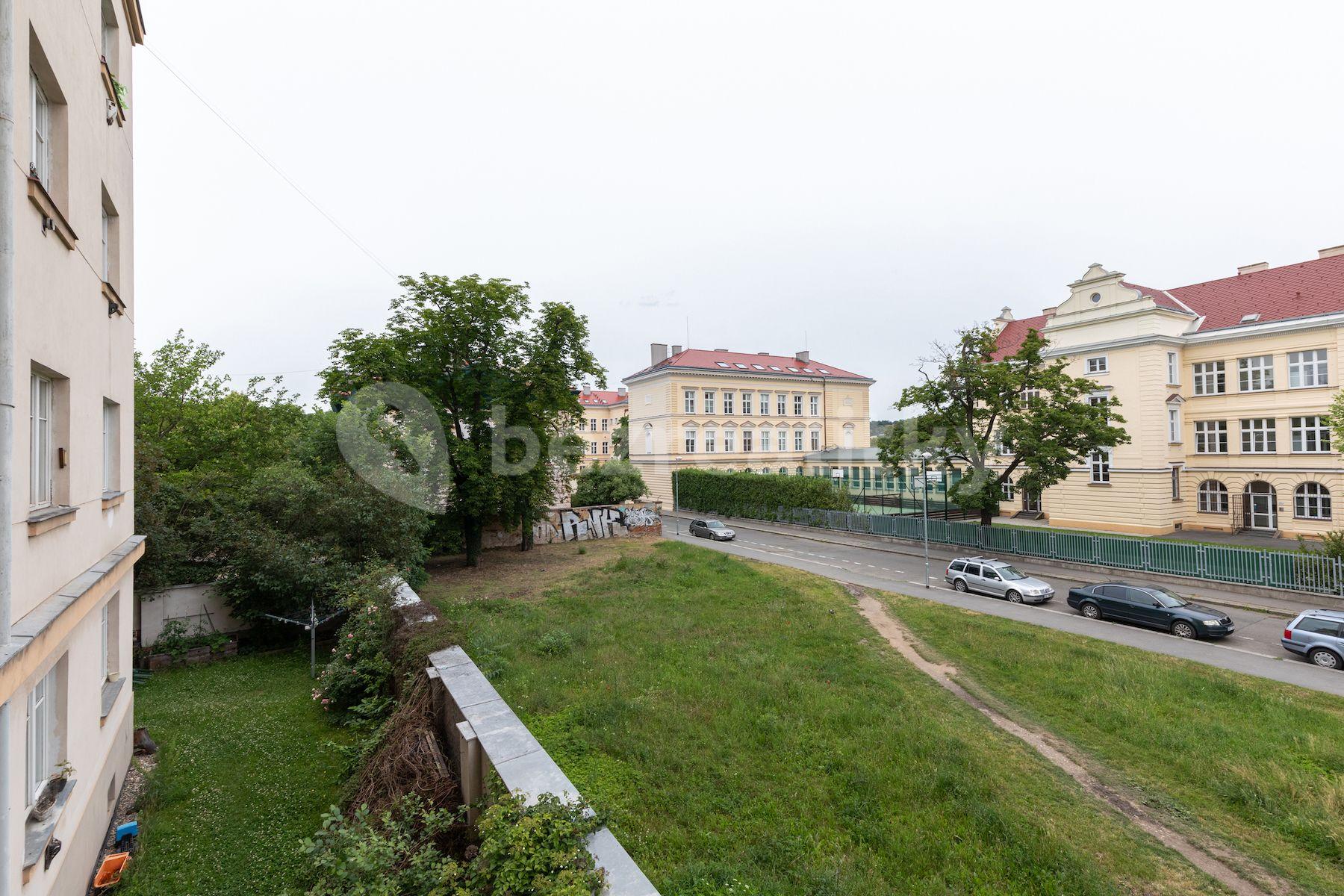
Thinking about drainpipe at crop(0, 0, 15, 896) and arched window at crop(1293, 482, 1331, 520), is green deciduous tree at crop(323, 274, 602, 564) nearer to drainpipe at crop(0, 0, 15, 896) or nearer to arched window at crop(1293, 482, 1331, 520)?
drainpipe at crop(0, 0, 15, 896)

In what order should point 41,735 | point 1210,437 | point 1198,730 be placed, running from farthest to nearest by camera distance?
1. point 1210,437
2. point 1198,730
3. point 41,735

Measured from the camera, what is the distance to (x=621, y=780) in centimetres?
802

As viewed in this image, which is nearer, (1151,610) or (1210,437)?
(1151,610)

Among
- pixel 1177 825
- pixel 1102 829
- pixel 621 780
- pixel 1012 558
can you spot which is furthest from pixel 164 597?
pixel 1012 558

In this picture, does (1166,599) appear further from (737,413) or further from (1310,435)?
(737,413)

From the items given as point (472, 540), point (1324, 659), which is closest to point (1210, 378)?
point (1324, 659)

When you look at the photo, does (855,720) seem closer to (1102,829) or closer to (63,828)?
(1102,829)

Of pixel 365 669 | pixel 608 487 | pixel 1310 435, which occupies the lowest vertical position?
pixel 365 669

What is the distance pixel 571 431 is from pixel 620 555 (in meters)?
6.39

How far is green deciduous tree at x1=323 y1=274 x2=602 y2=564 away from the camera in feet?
74.7

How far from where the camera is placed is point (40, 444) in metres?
5.48

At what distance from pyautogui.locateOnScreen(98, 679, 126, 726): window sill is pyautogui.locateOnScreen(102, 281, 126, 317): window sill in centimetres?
511

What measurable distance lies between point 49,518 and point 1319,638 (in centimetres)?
2289

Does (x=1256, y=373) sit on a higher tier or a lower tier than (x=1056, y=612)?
higher
